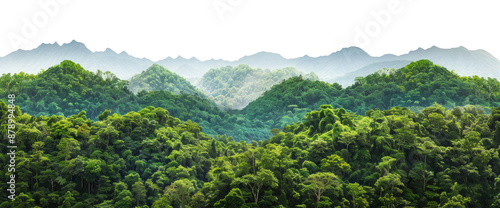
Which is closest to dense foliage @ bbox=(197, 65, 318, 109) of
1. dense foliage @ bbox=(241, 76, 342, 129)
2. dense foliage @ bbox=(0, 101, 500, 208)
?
dense foliage @ bbox=(241, 76, 342, 129)

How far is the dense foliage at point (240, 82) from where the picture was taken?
383 feet

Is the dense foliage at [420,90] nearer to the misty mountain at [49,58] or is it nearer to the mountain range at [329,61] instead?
the mountain range at [329,61]

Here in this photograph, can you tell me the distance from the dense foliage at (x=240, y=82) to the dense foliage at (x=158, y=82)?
32.8 ft

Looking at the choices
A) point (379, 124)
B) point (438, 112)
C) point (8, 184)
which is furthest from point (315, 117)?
point (8, 184)

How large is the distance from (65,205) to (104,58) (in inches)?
6067

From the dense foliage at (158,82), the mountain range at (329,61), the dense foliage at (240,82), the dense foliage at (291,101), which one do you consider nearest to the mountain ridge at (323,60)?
the mountain range at (329,61)

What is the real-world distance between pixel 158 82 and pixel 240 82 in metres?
32.0

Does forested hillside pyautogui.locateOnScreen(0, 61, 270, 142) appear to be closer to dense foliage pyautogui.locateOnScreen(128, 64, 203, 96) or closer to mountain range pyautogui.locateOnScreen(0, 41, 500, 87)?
dense foliage pyautogui.locateOnScreen(128, 64, 203, 96)

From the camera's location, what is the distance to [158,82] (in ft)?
338

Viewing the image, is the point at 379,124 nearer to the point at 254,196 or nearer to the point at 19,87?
the point at 254,196

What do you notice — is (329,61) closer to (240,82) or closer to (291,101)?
(240,82)

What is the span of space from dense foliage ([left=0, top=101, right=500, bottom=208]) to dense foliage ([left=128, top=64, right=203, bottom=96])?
66.9 m

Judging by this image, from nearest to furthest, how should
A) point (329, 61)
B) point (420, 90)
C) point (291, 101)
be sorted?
point (420, 90)
point (291, 101)
point (329, 61)

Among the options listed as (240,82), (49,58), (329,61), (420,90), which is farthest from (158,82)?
(329,61)
